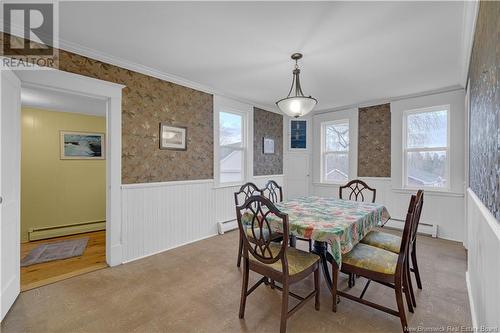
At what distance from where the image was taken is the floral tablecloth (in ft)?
5.59

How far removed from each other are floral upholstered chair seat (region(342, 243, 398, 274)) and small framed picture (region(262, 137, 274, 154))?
3.17m

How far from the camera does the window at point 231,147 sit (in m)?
4.12

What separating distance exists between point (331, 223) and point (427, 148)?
10.4 feet

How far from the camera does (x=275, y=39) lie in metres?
2.26

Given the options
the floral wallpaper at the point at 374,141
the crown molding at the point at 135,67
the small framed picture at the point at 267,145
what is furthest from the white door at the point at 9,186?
the floral wallpaper at the point at 374,141

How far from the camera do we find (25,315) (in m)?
1.84

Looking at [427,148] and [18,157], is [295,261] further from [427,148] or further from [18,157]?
[427,148]

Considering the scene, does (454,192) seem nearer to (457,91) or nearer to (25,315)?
(457,91)

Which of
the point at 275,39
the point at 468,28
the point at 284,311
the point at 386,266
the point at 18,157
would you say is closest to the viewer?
the point at 284,311

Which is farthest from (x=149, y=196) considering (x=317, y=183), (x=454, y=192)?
(x=454, y=192)

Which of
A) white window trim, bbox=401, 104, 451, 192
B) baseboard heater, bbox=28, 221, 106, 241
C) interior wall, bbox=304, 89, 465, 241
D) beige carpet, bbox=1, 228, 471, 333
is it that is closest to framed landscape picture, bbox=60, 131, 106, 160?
baseboard heater, bbox=28, 221, 106, 241

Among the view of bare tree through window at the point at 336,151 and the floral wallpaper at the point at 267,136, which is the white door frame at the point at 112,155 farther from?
the view of bare tree through window at the point at 336,151

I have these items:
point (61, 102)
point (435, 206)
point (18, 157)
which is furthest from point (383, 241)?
point (61, 102)

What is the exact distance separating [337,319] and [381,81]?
10.4ft
